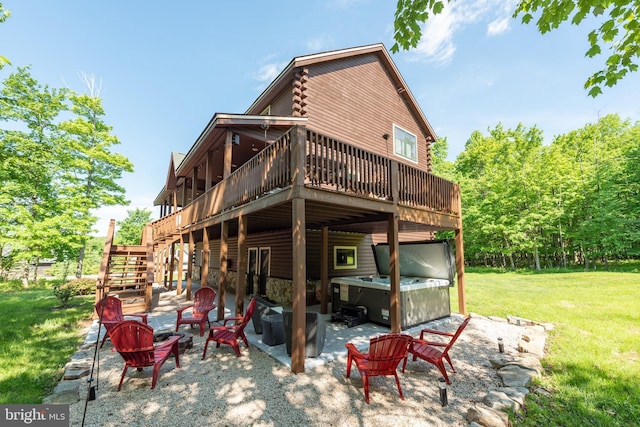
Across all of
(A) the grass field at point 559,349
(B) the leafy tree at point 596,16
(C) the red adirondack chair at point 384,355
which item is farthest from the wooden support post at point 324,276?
(B) the leafy tree at point 596,16

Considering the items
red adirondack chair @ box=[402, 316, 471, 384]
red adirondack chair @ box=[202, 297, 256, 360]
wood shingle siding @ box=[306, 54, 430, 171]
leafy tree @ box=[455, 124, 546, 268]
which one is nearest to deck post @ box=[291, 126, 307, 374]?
red adirondack chair @ box=[202, 297, 256, 360]

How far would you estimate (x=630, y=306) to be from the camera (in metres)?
8.84

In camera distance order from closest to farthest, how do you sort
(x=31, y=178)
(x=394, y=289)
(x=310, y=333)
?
1. (x=310, y=333)
2. (x=394, y=289)
3. (x=31, y=178)

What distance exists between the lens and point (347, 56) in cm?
1102

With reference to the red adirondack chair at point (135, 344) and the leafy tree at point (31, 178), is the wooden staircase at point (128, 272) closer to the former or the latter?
the red adirondack chair at point (135, 344)

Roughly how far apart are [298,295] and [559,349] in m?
5.48

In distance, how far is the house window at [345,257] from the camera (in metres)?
10.9

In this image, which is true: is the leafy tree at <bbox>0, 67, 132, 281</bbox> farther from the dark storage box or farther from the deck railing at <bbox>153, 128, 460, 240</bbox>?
the dark storage box

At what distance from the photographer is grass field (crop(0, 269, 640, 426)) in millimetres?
3529

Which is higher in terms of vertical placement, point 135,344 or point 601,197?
point 601,197

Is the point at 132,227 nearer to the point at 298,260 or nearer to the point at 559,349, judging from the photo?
the point at 298,260

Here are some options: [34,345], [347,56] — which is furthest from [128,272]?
[347,56]

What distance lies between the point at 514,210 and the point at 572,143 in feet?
32.8

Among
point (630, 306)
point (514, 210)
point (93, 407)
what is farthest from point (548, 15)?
point (514, 210)
